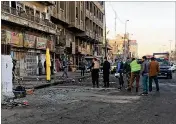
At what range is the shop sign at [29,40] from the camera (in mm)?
38500

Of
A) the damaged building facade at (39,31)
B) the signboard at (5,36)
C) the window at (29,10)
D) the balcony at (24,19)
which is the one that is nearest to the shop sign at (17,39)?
the damaged building facade at (39,31)

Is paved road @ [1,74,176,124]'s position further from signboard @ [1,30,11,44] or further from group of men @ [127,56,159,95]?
signboard @ [1,30,11,44]

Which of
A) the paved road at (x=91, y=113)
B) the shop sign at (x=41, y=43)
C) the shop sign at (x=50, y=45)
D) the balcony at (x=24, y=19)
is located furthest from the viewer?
the shop sign at (x=50, y=45)

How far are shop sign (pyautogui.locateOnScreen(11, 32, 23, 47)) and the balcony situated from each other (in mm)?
1034

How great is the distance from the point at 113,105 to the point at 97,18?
7590 centimetres

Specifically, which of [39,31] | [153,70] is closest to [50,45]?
[39,31]

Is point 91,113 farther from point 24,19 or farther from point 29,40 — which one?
point 29,40

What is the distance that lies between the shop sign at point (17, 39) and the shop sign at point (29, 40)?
3.67 ft

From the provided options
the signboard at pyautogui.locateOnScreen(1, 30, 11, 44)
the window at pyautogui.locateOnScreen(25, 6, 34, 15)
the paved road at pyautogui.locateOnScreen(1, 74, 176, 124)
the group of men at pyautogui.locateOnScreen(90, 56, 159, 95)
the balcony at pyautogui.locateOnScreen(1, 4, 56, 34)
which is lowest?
the paved road at pyautogui.locateOnScreen(1, 74, 176, 124)

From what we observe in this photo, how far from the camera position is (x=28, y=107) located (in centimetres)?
1319

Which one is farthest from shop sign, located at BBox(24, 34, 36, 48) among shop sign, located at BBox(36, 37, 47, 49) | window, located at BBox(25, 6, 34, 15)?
window, located at BBox(25, 6, 34, 15)

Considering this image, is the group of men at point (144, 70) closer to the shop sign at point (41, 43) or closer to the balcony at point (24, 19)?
the balcony at point (24, 19)

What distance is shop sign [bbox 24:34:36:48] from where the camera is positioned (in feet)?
126

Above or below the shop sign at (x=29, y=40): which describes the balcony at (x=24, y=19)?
above
